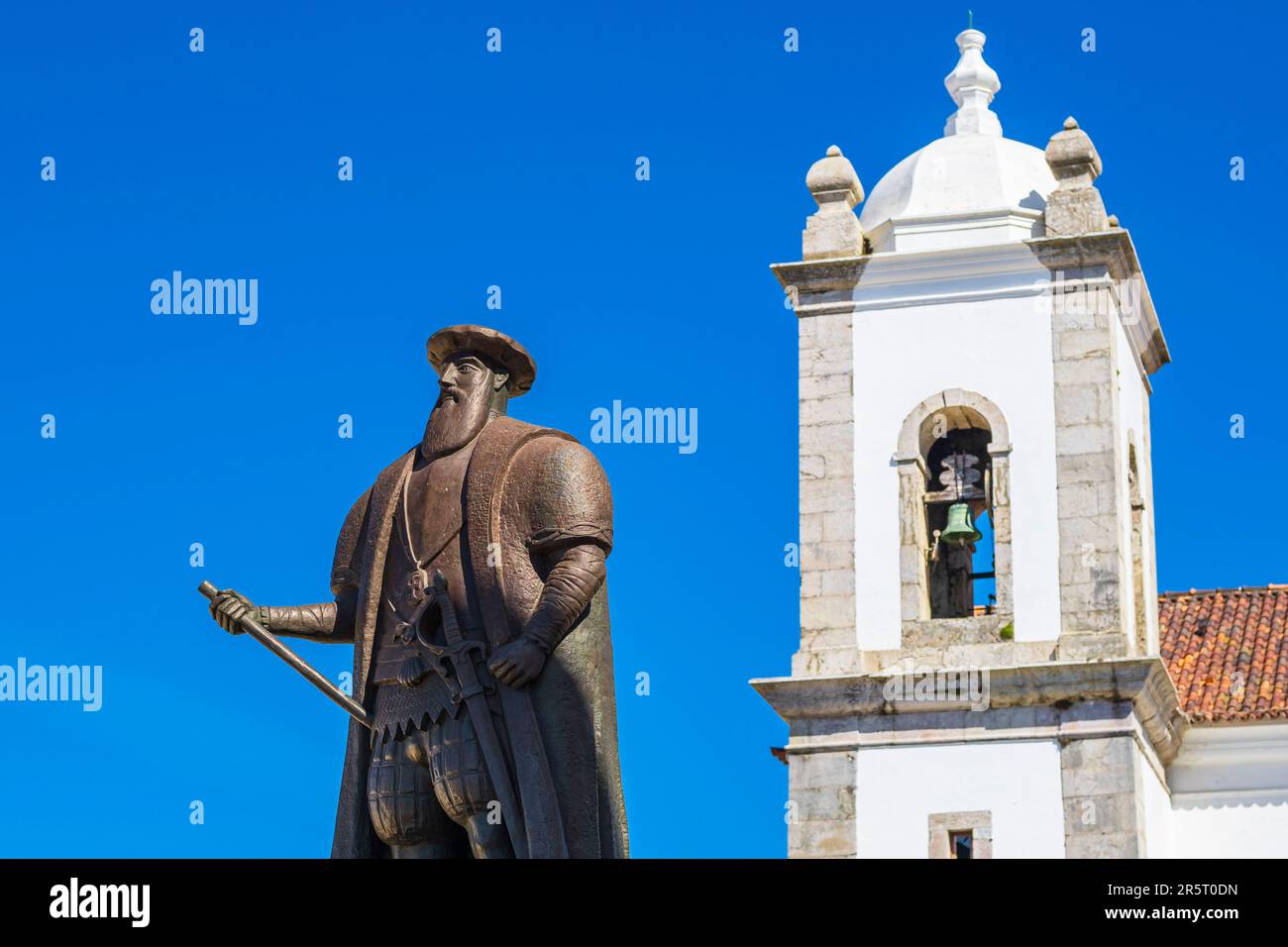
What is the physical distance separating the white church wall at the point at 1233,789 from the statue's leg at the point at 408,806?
21.2 metres

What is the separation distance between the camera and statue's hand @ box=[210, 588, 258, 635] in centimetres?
877

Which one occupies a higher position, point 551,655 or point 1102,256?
point 1102,256

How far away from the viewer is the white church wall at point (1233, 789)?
29.0 m

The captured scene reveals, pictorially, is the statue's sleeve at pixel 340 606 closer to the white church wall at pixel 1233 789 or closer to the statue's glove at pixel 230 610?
the statue's glove at pixel 230 610

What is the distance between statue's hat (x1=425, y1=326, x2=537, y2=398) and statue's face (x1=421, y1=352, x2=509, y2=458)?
3 cm

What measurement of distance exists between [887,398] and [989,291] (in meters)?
1.46

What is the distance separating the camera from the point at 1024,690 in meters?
26.2

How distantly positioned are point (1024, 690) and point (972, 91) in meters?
6.78

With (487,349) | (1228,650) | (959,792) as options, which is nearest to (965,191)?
(1228,650)

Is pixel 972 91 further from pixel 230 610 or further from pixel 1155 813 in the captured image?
pixel 230 610

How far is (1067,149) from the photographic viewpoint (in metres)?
27.7

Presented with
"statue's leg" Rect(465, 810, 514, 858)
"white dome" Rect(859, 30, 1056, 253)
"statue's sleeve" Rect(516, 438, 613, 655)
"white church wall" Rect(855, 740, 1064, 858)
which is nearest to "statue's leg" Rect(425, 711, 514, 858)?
"statue's leg" Rect(465, 810, 514, 858)

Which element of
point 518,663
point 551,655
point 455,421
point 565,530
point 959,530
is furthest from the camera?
point 959,530
